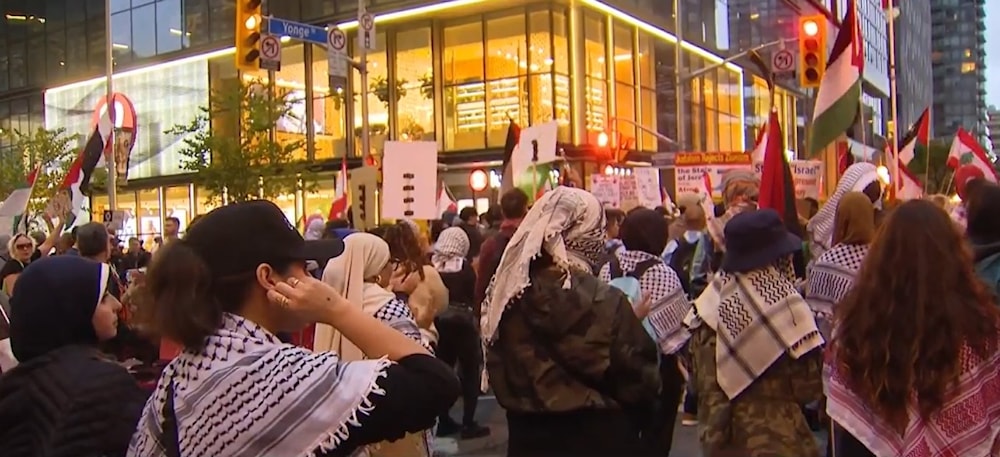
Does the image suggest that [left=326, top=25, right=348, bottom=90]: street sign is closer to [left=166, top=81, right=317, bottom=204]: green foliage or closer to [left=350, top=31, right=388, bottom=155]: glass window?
[left=166, top=81, right=317, bottom=204]: green foliage

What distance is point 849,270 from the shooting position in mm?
5723

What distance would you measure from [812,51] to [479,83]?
18.2m

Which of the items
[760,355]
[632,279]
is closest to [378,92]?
[632,279]

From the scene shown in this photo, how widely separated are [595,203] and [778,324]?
Result: 3.42ft

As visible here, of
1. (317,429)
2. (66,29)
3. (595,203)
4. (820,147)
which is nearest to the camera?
(317,429)

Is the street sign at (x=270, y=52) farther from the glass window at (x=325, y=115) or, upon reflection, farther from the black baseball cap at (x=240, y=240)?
A: the glass window at (x=325, y=115)

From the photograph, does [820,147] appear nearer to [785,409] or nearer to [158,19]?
[785,409]

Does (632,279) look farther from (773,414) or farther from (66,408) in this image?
(66,408)

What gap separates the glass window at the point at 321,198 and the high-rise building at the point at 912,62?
8191cm

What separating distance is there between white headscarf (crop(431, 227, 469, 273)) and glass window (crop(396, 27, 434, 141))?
81.5 ft

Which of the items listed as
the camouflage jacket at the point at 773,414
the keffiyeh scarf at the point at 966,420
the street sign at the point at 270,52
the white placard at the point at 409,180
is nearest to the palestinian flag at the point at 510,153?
the white placard at the point at 409,180

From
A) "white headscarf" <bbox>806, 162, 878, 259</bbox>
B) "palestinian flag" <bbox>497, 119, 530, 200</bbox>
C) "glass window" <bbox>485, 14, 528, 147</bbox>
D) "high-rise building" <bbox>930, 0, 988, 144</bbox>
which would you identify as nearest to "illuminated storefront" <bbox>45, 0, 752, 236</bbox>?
"glass window" <bbox>485, 14, 528, 147</bbox>

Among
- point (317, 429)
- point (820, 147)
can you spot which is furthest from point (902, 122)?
point (317, 429)

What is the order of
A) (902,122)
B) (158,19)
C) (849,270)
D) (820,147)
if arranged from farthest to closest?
(902,122)
(158,19)
(820,147)
(849,270)
